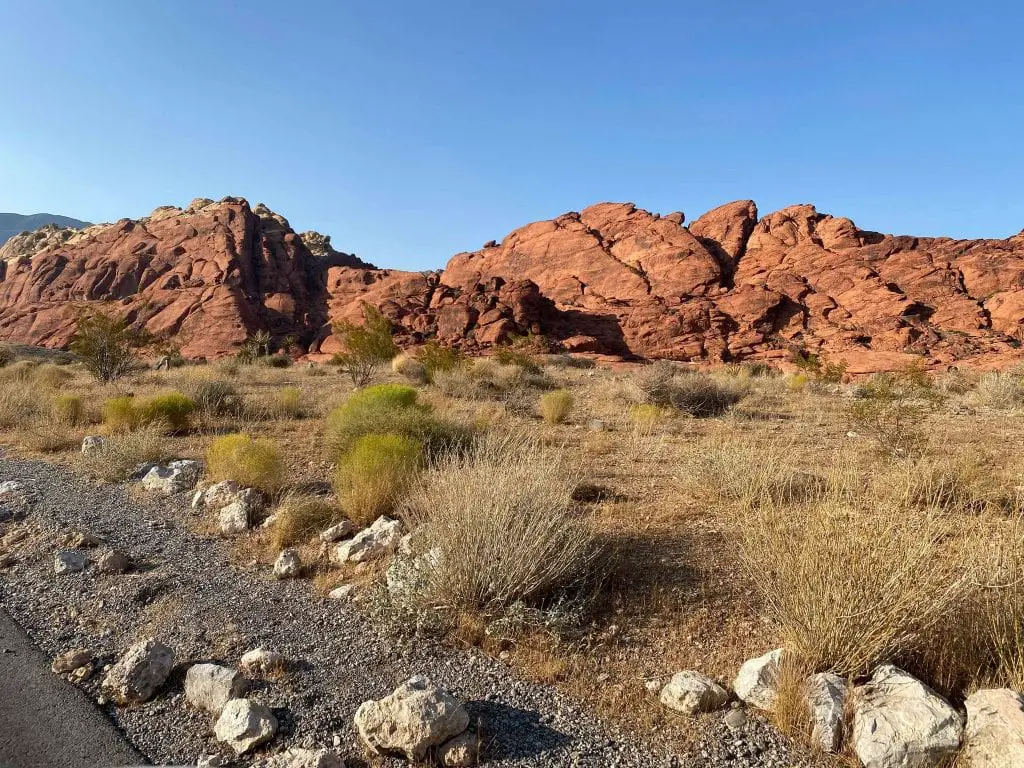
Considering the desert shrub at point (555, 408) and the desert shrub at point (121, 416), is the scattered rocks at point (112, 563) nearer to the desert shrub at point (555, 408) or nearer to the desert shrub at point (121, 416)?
the desert shrub at point (121, 416)

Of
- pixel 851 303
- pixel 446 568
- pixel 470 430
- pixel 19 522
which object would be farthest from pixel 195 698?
pixel 851 303

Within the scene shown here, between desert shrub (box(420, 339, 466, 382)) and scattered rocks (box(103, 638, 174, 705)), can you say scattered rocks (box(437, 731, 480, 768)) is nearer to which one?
scattered rocks (box(103, 638, 174, 705))

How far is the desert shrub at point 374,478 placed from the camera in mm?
5148

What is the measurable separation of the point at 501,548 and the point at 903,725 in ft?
6.86

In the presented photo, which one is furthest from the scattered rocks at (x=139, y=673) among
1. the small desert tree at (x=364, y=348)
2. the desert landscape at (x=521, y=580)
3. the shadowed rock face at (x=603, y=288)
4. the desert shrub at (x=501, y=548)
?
the shadowed rock face at (x=603, y=288)

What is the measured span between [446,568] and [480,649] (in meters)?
0.53

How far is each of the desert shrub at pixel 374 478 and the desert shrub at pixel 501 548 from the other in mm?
1279

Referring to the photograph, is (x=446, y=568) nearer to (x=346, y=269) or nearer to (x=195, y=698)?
(x=195, y=698)

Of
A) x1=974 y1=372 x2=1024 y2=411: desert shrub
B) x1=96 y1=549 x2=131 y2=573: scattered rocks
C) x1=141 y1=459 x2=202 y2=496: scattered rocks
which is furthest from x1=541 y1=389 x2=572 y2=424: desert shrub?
x1=974 y1=372 x2=1024 y2=411: desert shrub

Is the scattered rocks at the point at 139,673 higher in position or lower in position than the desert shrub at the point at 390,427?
lower

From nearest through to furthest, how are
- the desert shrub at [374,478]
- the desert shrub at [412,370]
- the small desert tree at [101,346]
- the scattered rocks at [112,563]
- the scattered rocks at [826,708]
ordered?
the scattered rocks at [826,708] → the scattered rocks at [112,563] → the desert shrub at [374,478] → the small desert tree at [101,346] → the desert shrub at [412,370]

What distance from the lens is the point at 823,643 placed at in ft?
8.45

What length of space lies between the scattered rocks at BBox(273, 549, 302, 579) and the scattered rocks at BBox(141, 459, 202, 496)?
2708 mm

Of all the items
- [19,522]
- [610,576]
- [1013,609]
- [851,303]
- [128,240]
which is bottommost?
[19,522]
